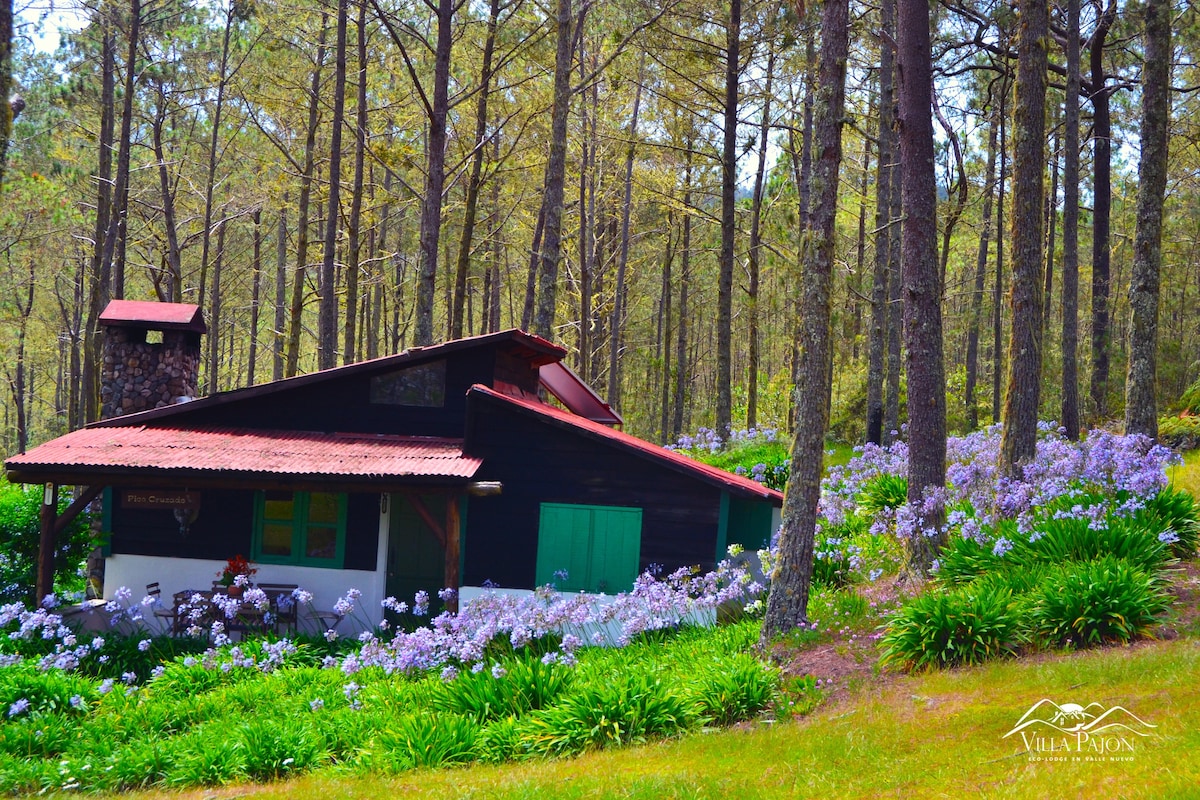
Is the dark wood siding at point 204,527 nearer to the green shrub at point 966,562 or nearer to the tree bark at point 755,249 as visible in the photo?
the green shrub at point 966,562

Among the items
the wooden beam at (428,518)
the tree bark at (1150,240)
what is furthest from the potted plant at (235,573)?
the tree bark at (1150,240)

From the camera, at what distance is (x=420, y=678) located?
1051 centimetres

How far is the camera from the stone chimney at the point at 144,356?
15.8 meters

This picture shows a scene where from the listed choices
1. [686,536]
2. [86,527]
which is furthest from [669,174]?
[86,527]

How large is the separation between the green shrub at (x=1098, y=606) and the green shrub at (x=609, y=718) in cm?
346

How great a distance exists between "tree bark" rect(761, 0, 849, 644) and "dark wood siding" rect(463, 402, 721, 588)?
357 centimetres

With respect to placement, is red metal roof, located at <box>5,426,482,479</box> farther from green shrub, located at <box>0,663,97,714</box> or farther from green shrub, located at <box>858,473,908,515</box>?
green shrub, located at <box>858,473,908,515</box>

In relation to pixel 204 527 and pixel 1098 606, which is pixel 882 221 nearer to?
pixel 1098 606

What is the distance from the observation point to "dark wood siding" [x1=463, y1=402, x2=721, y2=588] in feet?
43.5

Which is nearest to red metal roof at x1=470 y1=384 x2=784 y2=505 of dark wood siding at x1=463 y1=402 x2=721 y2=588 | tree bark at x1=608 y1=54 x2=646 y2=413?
dark wood siding at x1=463 y1=402 x2=721 y2=588

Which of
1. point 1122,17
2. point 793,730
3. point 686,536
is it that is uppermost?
point 1122,17

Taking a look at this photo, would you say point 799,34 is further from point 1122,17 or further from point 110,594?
point 110,594

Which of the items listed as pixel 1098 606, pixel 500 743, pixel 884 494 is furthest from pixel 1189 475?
pixel 500 743

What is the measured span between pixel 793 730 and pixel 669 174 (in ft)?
73.5
